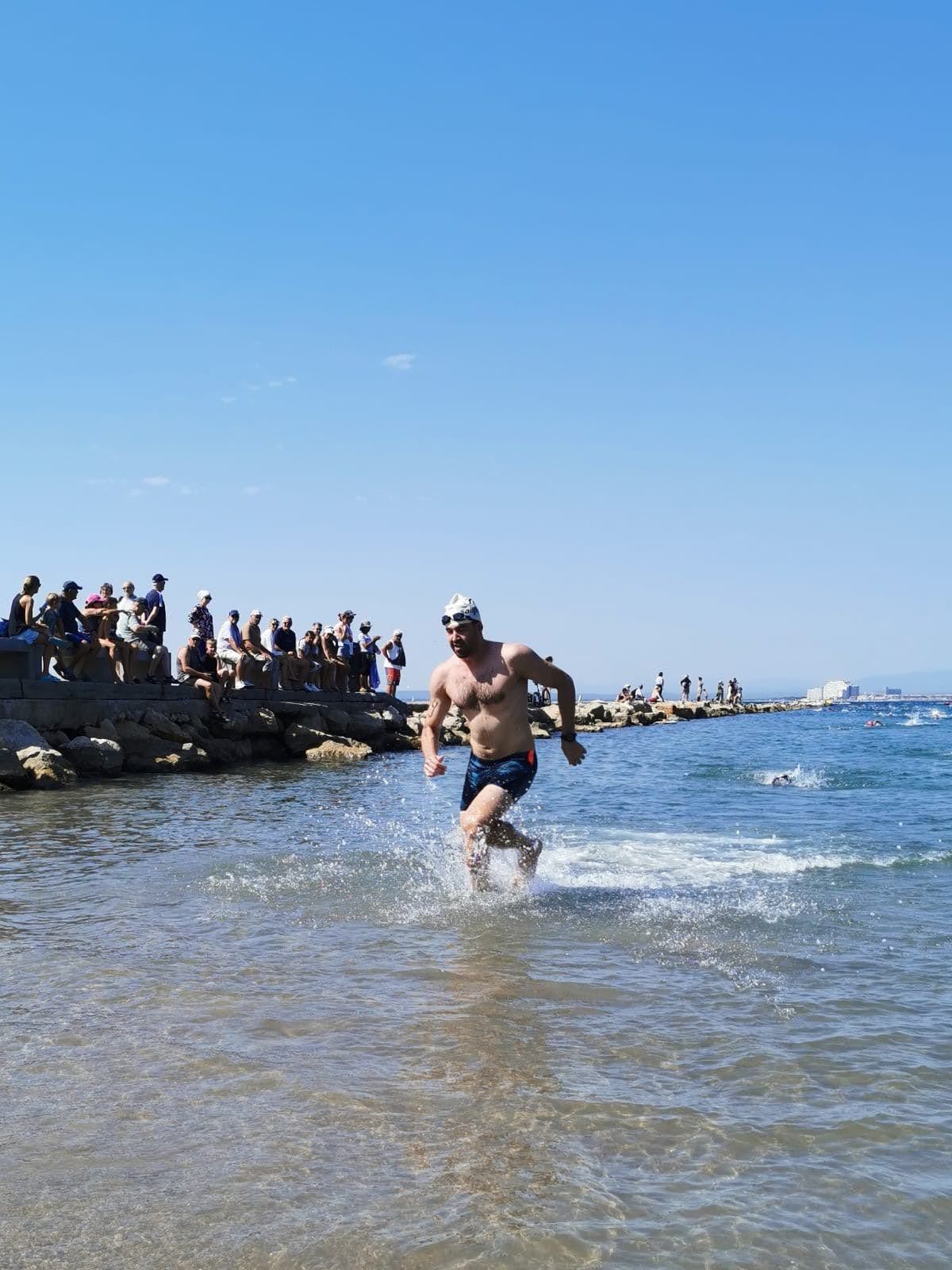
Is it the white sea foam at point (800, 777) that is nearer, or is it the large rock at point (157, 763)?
the large rock at point (157, 763)

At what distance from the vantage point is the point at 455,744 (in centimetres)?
2936

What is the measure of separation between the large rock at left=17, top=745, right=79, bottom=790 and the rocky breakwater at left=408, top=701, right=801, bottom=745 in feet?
35.7

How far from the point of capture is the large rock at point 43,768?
15.1 meters

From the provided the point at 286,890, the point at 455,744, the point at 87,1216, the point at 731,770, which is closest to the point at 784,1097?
the point at 87,1216

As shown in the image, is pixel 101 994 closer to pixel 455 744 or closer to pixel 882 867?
pixel 882 867

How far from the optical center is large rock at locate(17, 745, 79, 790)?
49.5ft

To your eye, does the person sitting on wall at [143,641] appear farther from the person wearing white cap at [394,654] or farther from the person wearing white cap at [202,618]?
the person wearing white cap at [394,654]

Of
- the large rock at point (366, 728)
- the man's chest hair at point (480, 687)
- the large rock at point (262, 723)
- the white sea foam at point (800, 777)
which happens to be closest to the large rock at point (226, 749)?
the large rock at point (262, 723)

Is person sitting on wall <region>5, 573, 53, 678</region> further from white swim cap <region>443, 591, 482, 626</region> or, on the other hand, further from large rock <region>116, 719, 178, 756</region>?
white swim cap <region>443, 591, 482, 626</region>

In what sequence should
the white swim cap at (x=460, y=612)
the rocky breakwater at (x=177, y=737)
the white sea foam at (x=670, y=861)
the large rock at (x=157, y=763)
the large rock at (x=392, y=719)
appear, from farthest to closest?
1. the large rock at (x=392, y=719)
2. the large rock at (x=157, y=763)
3. the rocky breakwater at (x=177, y=737)
4. the white sea foam at (x=670, y=861)
5. the white swim cap at (x=460, y=612)

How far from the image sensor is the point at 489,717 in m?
7.34

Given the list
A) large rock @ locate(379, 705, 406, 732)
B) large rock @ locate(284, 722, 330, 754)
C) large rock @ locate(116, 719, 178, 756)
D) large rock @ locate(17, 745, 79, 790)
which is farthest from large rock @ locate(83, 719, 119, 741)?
large rock @ locate(379, 705, 406, 732)

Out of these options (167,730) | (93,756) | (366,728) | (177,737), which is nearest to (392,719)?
Result: (366,728)

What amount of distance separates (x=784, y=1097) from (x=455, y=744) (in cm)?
2556
